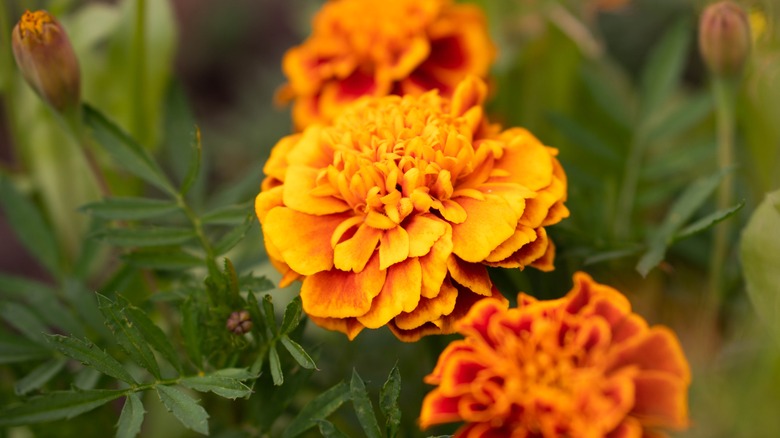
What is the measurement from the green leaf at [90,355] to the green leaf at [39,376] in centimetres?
8

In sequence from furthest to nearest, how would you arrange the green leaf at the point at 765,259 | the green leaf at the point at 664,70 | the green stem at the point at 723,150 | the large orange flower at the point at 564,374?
1. the green leaf at the point at 664,70
2. the green stem at the point at 723,150
3. the green leaf at the point at 765,259
4. the large orange flower at the point at 564,374

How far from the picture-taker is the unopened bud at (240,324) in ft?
1.43

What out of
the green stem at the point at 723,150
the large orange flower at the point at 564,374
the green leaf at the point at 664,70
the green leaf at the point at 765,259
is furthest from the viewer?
the green leaf at the point at 664,70

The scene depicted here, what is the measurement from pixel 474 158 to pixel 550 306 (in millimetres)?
104

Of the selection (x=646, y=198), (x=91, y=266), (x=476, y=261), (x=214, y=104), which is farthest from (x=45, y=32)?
(x=214, y=104)

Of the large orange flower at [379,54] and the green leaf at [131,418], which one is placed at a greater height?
the large orange flower at [379,54]

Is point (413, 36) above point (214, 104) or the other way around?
above

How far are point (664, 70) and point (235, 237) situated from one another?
0.40m

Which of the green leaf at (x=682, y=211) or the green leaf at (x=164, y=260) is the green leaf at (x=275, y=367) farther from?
the green leaf at (x=682, y=211)

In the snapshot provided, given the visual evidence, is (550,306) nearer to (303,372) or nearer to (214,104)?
(303,372)

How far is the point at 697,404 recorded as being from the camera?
1.49 ft

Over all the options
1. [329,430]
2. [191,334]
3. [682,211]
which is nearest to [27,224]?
[191,334]

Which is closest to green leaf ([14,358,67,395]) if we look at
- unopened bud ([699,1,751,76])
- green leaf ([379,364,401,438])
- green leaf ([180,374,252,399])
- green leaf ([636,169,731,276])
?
green leaf ([180,374,252,399])

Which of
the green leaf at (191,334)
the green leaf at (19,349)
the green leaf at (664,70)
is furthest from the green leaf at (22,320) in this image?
the green leaf at (664,70)
